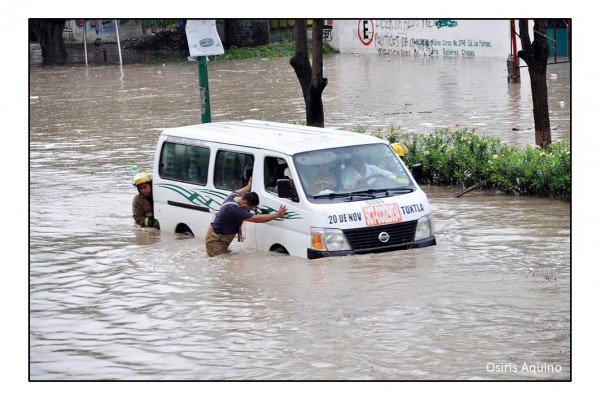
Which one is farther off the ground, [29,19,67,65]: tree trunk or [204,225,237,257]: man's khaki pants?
[29,19,67,65]: tree trunk

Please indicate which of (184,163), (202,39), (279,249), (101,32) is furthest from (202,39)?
(101,32)

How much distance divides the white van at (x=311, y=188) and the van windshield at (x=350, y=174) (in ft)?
0.04

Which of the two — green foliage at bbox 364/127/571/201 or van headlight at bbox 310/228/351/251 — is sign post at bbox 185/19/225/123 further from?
van headlight at bbox 310/228/351/251

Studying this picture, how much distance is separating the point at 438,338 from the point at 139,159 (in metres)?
13.5

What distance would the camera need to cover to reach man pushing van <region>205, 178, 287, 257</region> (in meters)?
12.2

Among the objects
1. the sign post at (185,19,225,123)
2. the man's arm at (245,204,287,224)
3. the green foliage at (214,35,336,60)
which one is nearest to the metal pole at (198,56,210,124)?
the sign post at (185,19,225,123)

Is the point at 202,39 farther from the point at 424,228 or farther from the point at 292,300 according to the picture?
the point at 292,300

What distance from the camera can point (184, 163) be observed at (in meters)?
13.8

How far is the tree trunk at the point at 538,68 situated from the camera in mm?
17828

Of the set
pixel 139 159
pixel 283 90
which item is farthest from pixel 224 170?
pixel 283 90

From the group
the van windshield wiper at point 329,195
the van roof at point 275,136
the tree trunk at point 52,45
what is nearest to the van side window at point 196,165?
the van roof at point 275,136

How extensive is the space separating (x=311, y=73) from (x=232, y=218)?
8.74 meters

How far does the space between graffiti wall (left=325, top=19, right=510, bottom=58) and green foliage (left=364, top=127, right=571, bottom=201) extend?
21.6 metres

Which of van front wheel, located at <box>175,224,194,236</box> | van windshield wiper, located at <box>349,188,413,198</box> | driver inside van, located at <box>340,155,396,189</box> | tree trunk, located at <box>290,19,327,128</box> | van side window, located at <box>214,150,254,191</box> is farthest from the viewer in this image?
tree trunk, located at <box>290,19,327,128</box>
